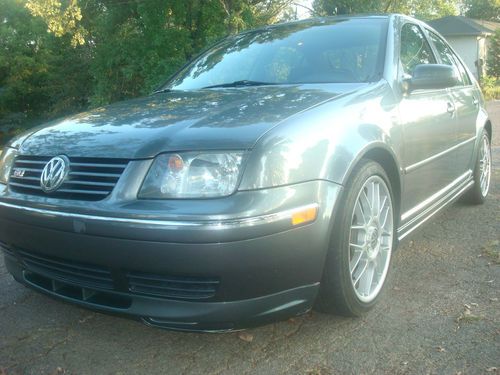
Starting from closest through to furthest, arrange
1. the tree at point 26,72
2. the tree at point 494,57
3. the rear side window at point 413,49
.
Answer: the rear side window at point 413,49, the tree at point 26,72, the tree at point 494,57

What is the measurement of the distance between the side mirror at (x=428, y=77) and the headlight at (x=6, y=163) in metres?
2.32

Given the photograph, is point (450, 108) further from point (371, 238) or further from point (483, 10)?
point (483, 10)

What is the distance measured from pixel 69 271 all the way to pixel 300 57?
6.59 feet

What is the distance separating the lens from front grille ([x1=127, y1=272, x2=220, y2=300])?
212 cm

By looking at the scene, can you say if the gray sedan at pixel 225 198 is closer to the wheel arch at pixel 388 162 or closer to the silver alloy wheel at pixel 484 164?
the wheel arch at pixel 388 162

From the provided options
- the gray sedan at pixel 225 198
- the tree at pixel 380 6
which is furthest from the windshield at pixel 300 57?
the tree at pixel 380 6

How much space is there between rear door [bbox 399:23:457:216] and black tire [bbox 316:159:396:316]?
648mm

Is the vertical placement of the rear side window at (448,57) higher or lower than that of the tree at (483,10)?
lower

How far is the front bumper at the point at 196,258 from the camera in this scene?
2.05 m

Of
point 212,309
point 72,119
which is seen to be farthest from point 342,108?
point 72,119

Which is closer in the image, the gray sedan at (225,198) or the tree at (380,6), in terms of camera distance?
the gray sedan at (225,198)

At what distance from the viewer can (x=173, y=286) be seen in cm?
216

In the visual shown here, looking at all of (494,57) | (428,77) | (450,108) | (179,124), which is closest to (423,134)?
(428,77)

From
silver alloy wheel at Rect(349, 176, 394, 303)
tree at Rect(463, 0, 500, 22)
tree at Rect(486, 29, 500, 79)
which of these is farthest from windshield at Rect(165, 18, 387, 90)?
tree at Rect(463, 0, 500, 22)
